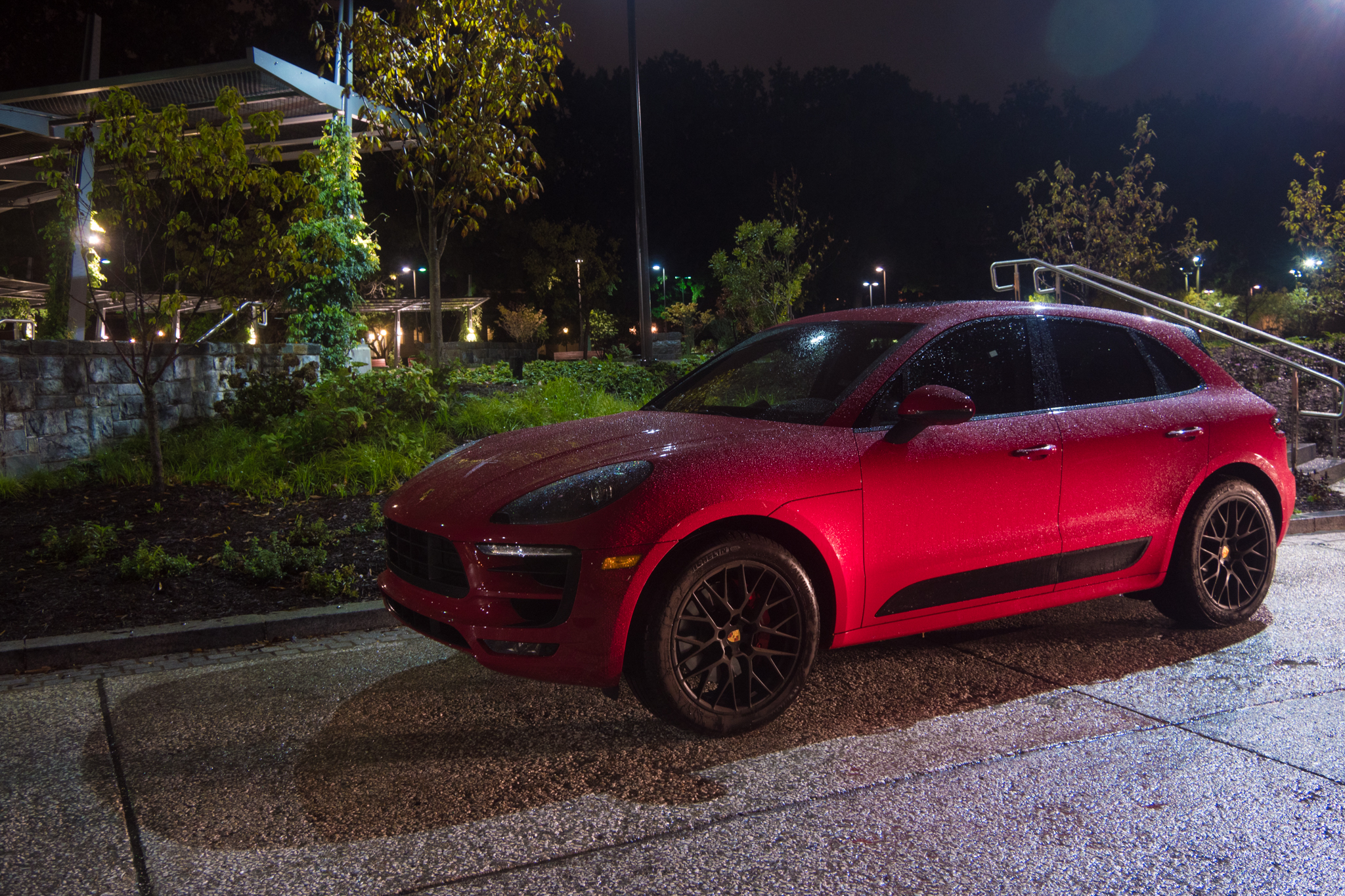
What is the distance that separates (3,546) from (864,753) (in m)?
5.72

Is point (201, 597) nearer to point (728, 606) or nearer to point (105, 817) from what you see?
point (105, 817)

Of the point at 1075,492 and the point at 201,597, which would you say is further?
the point at 201,597

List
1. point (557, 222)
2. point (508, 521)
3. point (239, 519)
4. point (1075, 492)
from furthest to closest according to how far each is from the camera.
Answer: point (557, 222)
point (239, 519)
point (1075, 492)
point (508, 521)

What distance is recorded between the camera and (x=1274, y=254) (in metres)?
62.2

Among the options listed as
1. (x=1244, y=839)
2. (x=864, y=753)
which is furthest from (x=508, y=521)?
(x=1244, y=839)

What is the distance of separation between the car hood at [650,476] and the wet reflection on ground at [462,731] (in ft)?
2.75

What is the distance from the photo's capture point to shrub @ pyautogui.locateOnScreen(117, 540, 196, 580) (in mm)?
5512

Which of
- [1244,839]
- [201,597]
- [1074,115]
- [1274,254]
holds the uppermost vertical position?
[1074,115]

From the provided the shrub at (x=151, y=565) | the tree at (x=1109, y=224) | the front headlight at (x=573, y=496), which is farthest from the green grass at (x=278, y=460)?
the tree at (x=1109, y=224)

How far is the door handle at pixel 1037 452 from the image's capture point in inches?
161

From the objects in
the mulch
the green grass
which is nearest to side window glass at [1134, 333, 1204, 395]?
the green grass

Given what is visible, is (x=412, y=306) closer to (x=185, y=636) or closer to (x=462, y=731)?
(x=185, y=636)

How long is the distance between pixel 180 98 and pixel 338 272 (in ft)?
11.2

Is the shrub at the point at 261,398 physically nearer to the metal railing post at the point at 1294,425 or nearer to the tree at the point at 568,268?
the metal railing post at the point at 1294,425
